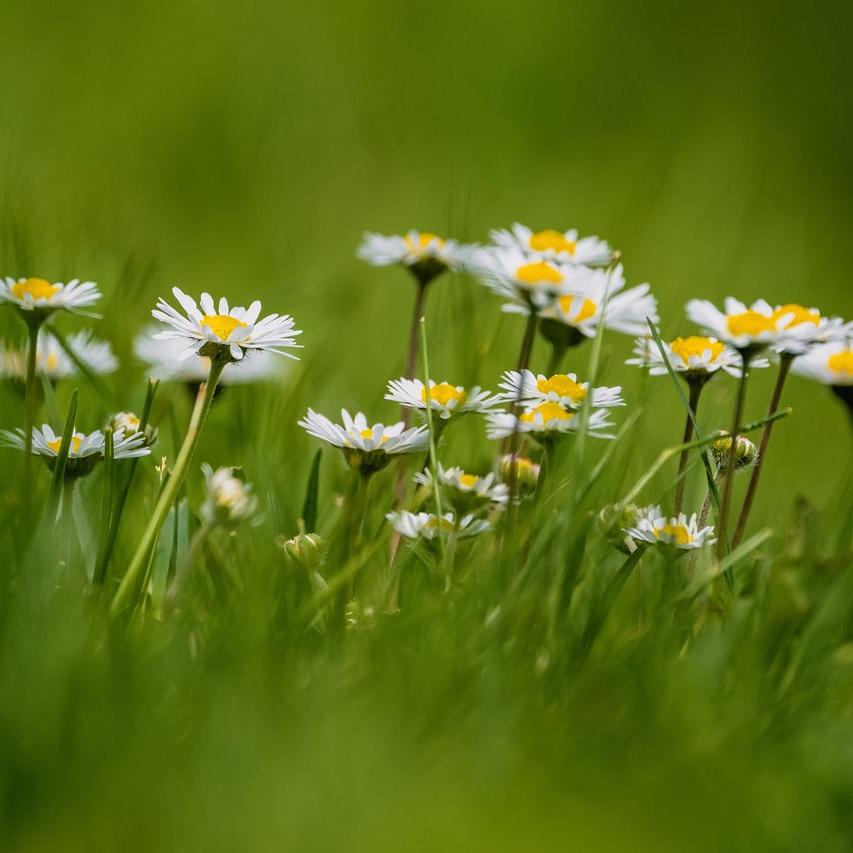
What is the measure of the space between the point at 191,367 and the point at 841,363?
0.65 metres

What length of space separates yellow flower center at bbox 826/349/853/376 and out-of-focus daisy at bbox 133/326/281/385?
0.53 metres

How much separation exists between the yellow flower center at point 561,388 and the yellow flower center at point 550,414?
0.04 feet

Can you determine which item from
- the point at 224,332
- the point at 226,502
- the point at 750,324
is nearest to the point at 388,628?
the point at 226,502

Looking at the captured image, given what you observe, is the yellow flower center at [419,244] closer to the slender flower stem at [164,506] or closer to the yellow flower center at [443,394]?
the yellow flower center at [443,394]

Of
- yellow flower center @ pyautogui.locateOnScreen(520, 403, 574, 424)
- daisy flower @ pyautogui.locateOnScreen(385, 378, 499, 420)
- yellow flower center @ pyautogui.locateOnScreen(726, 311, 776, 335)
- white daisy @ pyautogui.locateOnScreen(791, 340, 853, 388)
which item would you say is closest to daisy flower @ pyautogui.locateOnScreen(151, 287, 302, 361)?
daisy flower @ pyautogui.locateOnScreen(385, 378, 499, 420)

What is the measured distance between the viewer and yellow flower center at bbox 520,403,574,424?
0.93m

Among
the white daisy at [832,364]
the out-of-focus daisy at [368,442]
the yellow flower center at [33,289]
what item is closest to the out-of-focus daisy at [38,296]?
the yellow flower center at [33,289]

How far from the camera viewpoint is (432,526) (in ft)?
2.95

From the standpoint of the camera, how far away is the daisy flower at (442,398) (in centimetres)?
90

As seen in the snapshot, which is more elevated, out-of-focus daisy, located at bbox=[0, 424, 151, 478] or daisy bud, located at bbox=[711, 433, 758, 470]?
daisy bud, located at bbox=[711, 433, 758, 470]

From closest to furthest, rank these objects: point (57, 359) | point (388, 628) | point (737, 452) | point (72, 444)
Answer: point (388, 628) < point (72, 444) < point (737, 452) < point (57, 359)

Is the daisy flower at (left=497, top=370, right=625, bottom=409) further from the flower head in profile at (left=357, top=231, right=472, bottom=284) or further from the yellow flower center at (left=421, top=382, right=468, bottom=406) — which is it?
the flower head in profile at (left=357, top=231, right=472, bottom=284)

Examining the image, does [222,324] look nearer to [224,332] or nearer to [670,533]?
[224,332]

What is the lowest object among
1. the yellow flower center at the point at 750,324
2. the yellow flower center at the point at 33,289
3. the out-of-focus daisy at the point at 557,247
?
the yellow flower center at the point at 33,289
